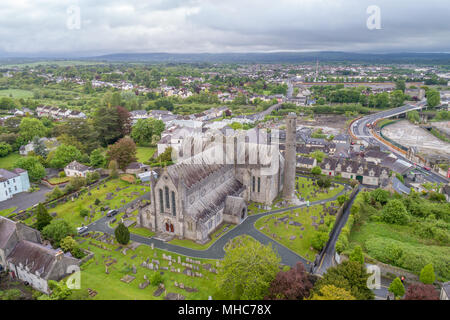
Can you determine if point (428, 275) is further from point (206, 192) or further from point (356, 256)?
point (206, 192)

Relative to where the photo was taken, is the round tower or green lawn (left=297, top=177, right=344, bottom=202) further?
green lawn (left=297, top=177, right=344, bottom=202)

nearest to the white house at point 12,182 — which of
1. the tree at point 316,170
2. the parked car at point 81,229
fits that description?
the parked car at point 81,229

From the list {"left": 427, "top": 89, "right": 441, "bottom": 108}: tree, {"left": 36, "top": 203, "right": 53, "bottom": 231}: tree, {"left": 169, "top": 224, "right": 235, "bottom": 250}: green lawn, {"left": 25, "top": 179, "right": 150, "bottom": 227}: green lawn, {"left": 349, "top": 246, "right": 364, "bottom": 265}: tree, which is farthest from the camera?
{"left": 427, "top": 89, "right": 441, "bottom": 108}: tree

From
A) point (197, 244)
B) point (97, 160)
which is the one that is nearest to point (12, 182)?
point (97, 160)

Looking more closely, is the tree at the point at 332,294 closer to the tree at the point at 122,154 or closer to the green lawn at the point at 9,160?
the tree at the point at 122,154

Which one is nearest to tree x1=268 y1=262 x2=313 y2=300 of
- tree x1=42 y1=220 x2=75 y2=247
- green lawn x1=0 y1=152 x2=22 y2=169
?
tree x1=42 y1=220 x2=75 y2=247

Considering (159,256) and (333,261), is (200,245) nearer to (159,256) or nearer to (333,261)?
(159,256)

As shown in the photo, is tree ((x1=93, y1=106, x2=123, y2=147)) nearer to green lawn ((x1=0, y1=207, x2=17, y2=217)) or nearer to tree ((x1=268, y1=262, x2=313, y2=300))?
green lawn ((x1=0, y1=207, x2=17, y2=217))
